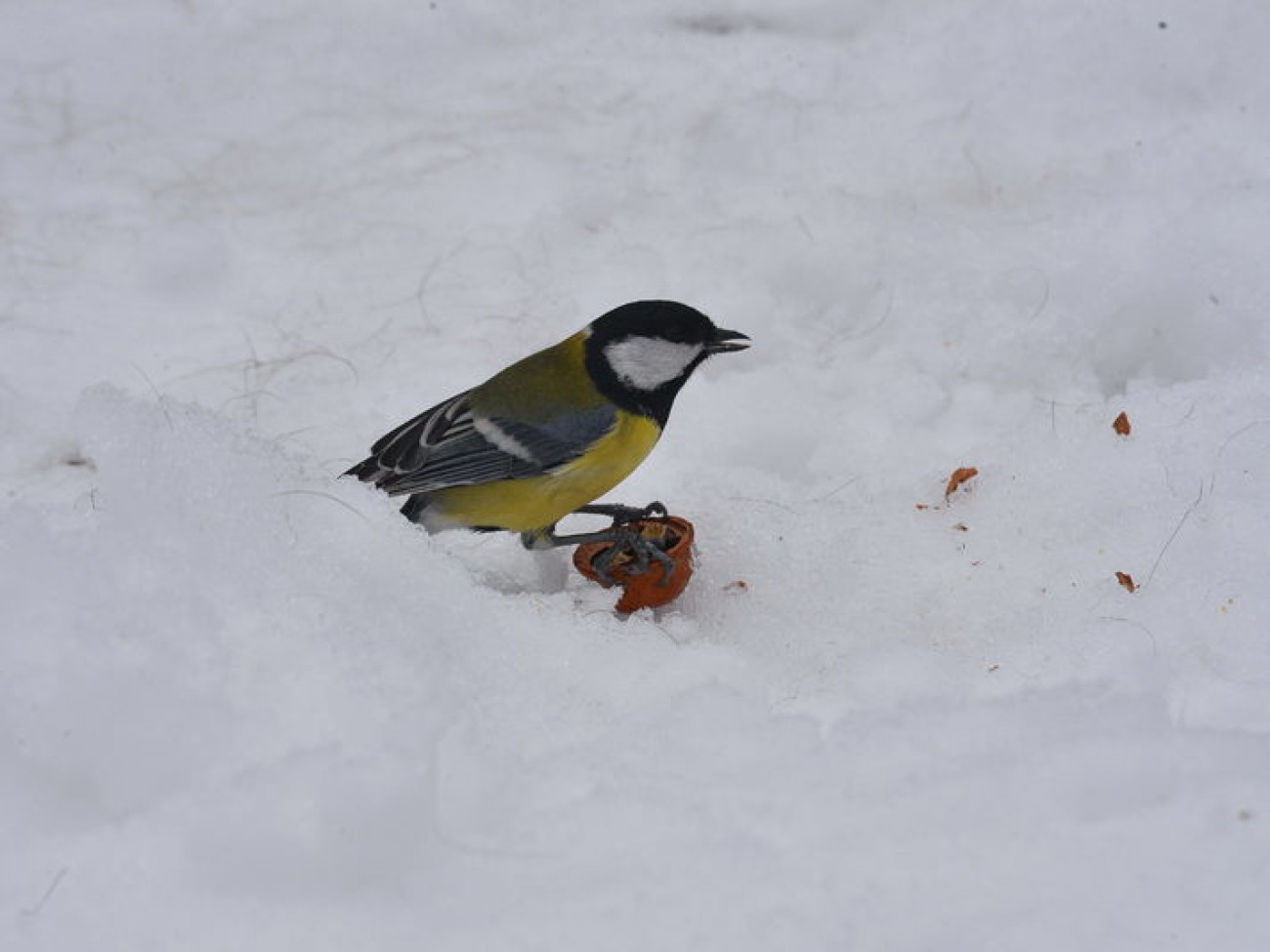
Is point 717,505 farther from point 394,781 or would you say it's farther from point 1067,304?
point 394,781

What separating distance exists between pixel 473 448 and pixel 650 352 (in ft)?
1.49

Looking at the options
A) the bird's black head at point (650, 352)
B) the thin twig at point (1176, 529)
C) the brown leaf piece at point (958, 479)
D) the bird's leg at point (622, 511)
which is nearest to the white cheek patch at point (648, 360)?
the bird's black head at point (650, 352)

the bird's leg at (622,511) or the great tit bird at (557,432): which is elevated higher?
the great tit bird at (557,432)

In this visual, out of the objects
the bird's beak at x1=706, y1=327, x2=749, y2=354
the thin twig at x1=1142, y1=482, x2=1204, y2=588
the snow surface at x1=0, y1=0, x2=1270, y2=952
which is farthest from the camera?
the bird's beak at x1=706, y1=327, x2=749, y2=354

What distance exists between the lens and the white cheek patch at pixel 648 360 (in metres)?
3.18

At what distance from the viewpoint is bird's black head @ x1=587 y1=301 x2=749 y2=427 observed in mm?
3176

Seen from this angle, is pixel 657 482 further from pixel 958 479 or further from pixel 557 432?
pixel 958 479

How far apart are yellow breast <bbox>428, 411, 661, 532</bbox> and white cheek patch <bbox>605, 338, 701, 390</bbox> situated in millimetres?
89

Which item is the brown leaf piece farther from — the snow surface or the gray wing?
the gray wing

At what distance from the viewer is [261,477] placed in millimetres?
2725

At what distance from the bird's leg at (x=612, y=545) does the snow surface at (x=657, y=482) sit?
10 cm

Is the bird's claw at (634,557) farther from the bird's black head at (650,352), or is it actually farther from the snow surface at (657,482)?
the bird's black head at (650,352)

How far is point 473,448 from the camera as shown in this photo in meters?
3.22

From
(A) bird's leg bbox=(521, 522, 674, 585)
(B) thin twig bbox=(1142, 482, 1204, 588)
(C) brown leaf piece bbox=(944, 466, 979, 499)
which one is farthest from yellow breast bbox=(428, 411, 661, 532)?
(B) thin twig bbox=(1142, 482, 1204, 588)
